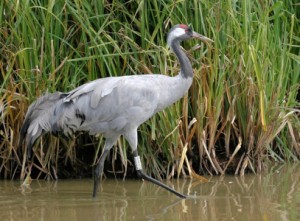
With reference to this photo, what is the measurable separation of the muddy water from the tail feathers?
0.43 m

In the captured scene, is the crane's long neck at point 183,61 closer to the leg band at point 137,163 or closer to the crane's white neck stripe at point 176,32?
the crane's white neck stripe at point 176,32

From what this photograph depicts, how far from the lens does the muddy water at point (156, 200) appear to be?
5586 mm

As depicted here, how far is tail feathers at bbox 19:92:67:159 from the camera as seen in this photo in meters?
6.43

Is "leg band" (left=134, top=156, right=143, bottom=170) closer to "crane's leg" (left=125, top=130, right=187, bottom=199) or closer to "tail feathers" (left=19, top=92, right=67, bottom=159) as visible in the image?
"crane's leg" (left=125, top=130, right=187, bottom=199)

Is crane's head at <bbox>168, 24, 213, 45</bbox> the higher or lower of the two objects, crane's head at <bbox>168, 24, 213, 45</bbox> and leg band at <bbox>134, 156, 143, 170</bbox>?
the higher

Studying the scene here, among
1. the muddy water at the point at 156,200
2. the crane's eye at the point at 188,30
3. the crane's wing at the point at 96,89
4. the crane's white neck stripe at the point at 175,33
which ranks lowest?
the muddy water at the point at 156,200

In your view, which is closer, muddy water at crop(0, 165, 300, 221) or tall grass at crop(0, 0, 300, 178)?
muddy water at crop(0, 165, 300, 221)

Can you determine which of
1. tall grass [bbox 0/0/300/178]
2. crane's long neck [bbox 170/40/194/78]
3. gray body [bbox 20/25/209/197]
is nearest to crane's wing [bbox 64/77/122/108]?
gray body [bbox 20/25/209/197]

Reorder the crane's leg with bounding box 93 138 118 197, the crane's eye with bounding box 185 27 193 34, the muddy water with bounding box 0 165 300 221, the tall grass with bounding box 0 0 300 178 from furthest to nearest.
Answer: the tall grass with bounding box 0 0 300 178 → the crane's eye with bounding box 185 27 193 34 → the crane's leg with bounding box 93 138 118 197 → the muddy water with bounding box 0 165 300 221

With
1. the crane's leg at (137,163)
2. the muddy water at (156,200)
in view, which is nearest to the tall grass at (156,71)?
the muddy water at (156,200)

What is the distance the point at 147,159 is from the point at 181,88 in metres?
0.78

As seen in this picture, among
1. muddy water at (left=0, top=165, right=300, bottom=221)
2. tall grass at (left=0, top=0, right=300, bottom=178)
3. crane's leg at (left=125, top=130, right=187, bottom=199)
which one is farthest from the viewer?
tall grass at (left=0, top=0, right=300, bottom=178)

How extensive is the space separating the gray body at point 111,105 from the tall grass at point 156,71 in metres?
0.25

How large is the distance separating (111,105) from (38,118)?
605 mm
